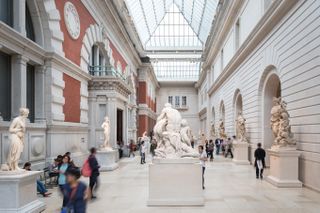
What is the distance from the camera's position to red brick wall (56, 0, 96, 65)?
13.0 meters

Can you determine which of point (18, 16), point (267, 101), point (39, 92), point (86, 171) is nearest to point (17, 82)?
point (39, 92)

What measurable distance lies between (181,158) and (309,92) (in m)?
4.79

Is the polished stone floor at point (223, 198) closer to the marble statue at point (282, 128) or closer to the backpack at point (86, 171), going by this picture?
the backpack at point (86, 171)

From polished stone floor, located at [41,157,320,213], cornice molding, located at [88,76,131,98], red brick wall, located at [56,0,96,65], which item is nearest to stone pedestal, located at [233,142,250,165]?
polished stone floor, located at [41,157,320,213]

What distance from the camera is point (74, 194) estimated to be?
163 inches

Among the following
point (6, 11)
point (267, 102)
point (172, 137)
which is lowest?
point (172, 137)

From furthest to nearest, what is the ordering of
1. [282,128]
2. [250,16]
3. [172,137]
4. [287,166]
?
[250,16] < [282,128] < [287,166] < [172,137]

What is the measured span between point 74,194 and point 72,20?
11.3 metres

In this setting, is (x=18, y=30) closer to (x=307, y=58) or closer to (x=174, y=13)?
(x=307, y=58)

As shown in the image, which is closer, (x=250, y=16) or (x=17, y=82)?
(x=17, y=82)

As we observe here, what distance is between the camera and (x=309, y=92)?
1029 cm

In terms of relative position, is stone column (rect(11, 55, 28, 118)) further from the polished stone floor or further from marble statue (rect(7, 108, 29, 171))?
marble statue (rect(7, 108, 29, 171))

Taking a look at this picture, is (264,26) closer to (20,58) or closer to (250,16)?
(250,16)

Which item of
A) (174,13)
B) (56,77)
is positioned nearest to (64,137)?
(56,77)
